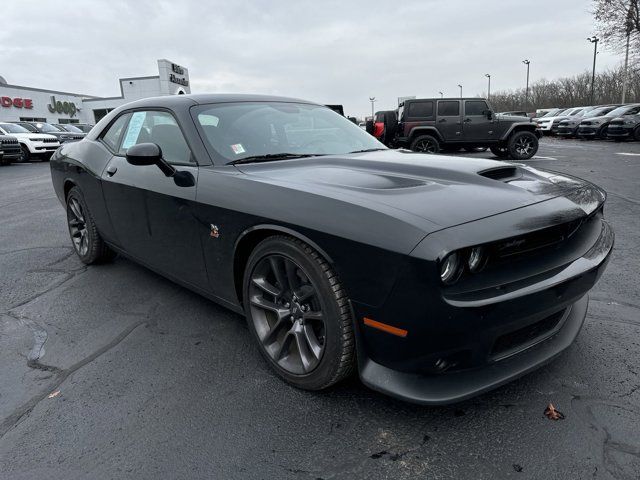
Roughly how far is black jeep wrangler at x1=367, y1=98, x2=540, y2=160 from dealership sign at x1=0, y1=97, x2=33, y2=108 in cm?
4040

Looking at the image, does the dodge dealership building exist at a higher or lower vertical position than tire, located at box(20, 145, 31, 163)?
higher

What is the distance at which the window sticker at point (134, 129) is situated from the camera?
11.2ft

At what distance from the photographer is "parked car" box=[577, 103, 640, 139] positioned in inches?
792

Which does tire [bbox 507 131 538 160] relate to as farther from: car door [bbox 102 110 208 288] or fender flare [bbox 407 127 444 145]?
car door [bbox 102 110 208 288]

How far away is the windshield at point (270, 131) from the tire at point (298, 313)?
798 millimetres

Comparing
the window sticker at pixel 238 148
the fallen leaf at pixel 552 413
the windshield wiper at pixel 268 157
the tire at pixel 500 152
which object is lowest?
the fallen leaf at pixel 552 413

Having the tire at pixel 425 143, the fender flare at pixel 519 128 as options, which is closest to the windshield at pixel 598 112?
the fender flare at pixel 519 128

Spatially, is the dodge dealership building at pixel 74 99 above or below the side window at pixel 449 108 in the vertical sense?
above

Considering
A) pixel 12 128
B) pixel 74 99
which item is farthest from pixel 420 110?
pixel 74 99

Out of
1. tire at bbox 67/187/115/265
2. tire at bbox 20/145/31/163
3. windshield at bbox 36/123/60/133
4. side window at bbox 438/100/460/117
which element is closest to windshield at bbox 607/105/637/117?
side window at bbox 438/100/460/117

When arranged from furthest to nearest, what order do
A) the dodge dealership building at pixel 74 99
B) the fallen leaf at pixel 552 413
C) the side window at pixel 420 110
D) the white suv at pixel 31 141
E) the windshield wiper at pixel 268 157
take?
the dodge dealership building at pixel 74 99 < the white suv at pixel 31 141 < the side window at pixel 420 110 < the windshield wiper at pixel 268 157 < the fallen leaf at pixel 552 413

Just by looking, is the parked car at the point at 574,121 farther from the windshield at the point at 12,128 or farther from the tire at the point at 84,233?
the windshield at the point at 12,128

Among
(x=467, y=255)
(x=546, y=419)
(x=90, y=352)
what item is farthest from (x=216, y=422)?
(x=546, y=419)

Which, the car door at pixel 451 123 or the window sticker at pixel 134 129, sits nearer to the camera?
the window sticker at pixel 134 129
